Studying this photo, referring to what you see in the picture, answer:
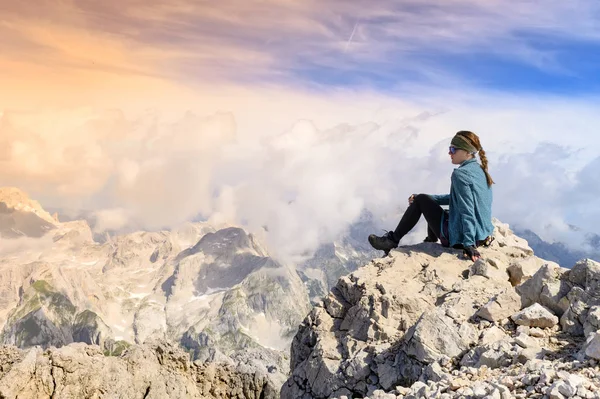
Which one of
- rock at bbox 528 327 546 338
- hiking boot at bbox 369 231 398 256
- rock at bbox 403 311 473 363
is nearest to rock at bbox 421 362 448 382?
rock at bbox 403 311 473 363

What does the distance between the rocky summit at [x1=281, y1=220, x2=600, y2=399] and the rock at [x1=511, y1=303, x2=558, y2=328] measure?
0.08 ft

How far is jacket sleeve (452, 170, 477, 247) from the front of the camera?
60.7ft

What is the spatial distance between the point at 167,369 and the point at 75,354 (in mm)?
3543

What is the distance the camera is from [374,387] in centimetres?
1372

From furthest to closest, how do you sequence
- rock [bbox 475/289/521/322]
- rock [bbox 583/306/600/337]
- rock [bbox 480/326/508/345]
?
rock [bbox 475/289/521/322] < rock [bbox 480/326/508/345] < rock [bbox 583/306/600/337]

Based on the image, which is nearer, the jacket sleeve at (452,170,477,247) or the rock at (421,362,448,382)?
the rock at (421,362,448,382)

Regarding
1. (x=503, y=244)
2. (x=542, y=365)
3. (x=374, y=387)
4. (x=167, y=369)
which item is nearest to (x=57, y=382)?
(x=167, y=369)

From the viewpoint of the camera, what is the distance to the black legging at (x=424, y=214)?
19.9 meters

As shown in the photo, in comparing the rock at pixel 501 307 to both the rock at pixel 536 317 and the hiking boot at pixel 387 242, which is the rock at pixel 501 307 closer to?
the rock at pixel 536 317

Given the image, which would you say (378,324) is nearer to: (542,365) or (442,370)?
(442,370)

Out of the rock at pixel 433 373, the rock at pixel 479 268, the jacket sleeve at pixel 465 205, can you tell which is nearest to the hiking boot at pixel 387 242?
the jacket sleeve at pixel 465 205

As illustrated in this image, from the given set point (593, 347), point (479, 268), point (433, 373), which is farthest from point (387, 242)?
point (593, 347)

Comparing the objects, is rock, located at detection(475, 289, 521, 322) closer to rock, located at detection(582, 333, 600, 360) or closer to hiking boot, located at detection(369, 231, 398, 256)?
rock, located at detection(582, 333, 600, 360)

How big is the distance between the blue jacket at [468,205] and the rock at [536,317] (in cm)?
560
